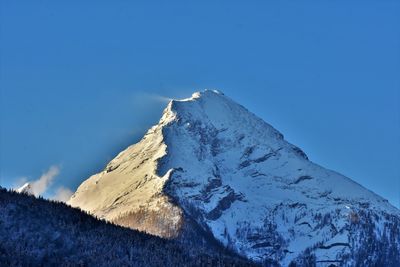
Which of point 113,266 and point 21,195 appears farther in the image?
point 21,195

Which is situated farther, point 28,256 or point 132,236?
point 132,236

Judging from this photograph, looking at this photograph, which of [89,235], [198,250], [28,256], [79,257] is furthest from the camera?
[198,250]

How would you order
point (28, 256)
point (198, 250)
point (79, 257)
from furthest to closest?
point (198, 250) → point (79, 257) → point (28, 256)

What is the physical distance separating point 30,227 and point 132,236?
30.0 feet

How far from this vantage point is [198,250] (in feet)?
221

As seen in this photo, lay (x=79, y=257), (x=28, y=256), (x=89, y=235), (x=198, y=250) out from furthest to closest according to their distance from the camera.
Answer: (x=198, y=250) < (x=89, y=235) < (x=79, y=257) < (x=28, y=256)

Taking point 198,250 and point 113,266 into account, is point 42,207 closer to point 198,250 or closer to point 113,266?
point 113,266

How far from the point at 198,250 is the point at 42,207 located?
13.3 meters

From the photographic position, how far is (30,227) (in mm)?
58062

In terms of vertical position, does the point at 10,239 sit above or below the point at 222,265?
below

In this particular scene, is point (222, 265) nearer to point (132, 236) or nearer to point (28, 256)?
point (132, 236)

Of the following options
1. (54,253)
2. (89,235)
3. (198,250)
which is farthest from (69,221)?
(198,250)

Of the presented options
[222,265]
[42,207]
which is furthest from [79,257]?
[222,265]

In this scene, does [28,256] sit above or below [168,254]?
below
